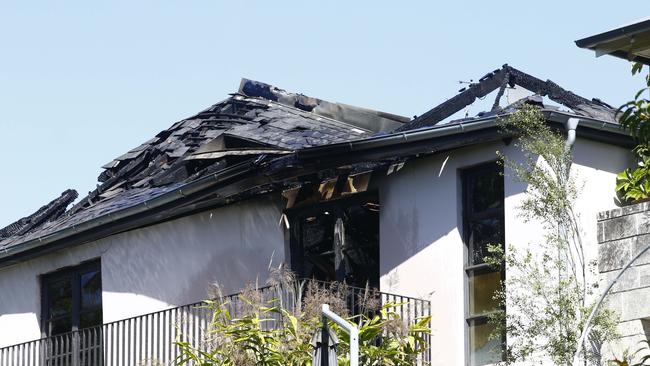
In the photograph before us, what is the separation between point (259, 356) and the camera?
2178 centimetres

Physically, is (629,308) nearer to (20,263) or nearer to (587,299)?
(587,299)

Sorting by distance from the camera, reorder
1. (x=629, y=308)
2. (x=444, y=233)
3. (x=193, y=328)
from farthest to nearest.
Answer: (x=193, y=328) → (x=444, y=233) → (x=629, y=308)

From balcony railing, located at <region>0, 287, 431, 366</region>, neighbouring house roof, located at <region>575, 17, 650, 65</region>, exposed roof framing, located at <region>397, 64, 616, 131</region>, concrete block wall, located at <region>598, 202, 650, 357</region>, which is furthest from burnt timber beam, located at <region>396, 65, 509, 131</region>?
neighbouring house roof, located at <region>575, 17, 650, 65</region>

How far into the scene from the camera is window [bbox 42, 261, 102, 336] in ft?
93.6

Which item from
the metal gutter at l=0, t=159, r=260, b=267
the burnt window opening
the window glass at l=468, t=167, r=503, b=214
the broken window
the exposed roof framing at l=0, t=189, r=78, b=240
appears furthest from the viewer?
the exposed roof framing at l=0, t=189, r=78, b=240

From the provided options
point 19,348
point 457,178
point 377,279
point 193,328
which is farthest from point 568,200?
point 19,348

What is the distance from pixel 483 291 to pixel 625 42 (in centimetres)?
696

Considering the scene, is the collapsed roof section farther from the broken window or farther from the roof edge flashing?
the broken window

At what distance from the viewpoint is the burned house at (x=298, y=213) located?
22.5 m

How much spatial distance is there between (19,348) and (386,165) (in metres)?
7.53

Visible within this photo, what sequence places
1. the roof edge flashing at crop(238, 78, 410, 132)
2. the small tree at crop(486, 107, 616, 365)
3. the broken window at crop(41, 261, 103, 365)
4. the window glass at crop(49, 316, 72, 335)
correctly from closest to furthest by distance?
1. the small tree at crop(486, 107, 616, 365)
2. the broken window at crop(41, 261, 103, 365)
3. the roof edge flashing at crop(238, 78, 410, 132)
4. the window glass at crop(49, 316, 72, 335)

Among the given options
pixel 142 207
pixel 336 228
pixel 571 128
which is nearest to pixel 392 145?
pixel 336 228

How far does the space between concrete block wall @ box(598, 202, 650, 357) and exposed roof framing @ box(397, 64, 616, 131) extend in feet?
10.9

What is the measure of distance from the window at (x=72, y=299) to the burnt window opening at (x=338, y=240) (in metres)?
4.55
